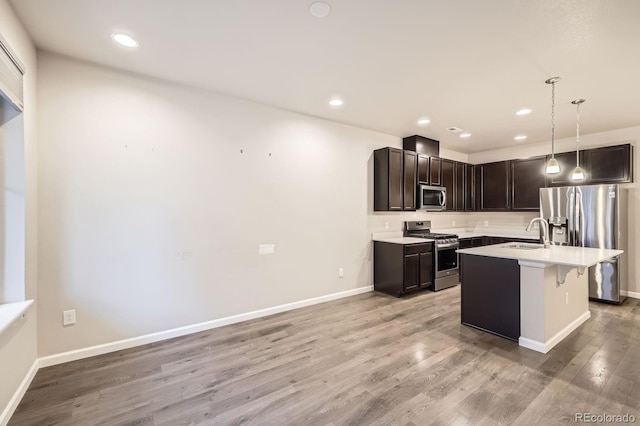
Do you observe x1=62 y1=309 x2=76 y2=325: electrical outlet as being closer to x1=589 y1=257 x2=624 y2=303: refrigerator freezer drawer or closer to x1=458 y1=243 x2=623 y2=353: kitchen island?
x1=458 y1=243 x2=623 y2=353: kitchen island

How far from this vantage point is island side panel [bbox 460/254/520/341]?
291 centimetres

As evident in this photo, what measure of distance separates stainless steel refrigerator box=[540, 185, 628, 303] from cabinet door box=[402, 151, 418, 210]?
2114mm

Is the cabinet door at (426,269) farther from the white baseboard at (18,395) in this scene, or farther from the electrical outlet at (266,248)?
the white baseboard at (18,395)

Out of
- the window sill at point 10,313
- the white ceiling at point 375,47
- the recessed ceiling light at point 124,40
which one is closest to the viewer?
the window sill at point 10,313

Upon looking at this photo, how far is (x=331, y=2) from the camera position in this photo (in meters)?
1.85

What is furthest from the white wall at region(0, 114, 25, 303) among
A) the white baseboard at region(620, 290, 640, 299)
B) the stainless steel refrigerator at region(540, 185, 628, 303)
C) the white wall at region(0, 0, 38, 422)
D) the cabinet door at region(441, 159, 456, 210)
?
the white baseboard at region(620, 290, 640, 299)

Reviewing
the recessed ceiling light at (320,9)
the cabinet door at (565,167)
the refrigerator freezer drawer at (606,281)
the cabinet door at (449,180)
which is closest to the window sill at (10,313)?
the recessed ceiling light at (320,9)

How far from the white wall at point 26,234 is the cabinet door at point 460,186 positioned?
595 centimetres

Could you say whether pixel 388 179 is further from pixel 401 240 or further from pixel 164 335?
pixel 164 335

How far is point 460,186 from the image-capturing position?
5766 millimetres

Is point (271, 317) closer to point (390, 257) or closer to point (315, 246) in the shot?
point (315, 246)

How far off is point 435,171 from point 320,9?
3978 mm

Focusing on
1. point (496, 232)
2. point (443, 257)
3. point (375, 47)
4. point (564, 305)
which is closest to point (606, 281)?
point (564, 305)

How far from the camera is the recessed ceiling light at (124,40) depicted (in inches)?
87.1
